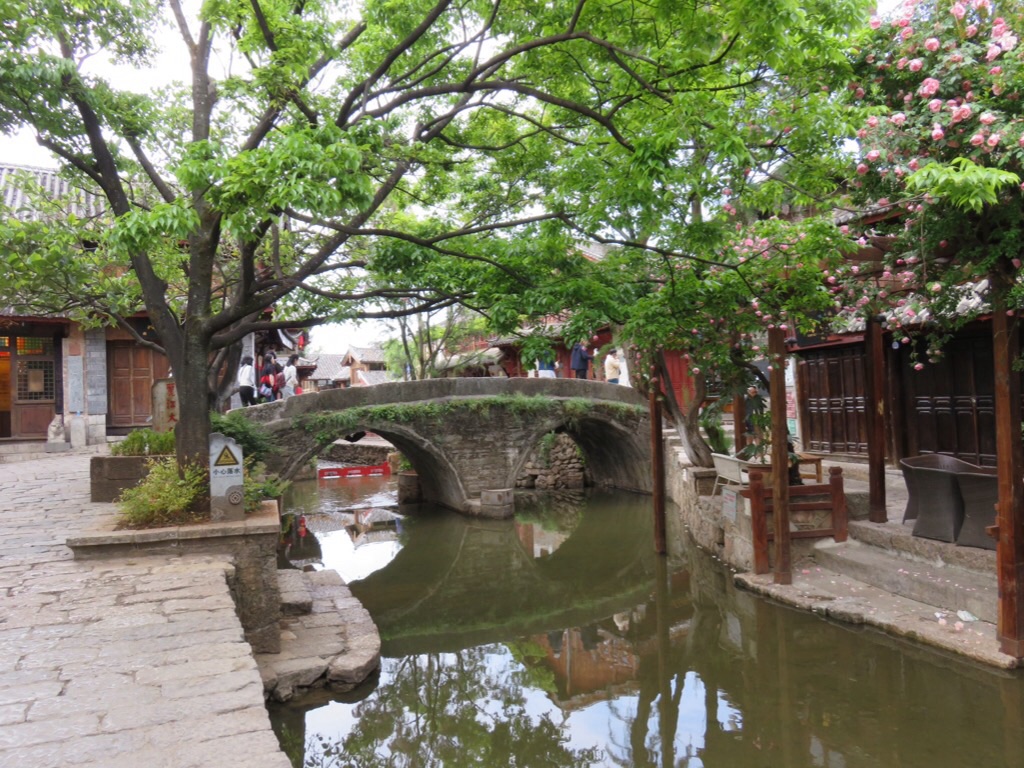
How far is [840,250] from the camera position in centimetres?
666

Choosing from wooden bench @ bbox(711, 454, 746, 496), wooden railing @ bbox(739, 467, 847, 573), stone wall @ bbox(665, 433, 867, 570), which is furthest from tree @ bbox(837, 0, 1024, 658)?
wooden bench @ bbox(711, 454, 746, 496)

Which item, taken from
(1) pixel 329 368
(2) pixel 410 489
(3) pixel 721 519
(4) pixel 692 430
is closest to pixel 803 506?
(3) pixel 721 519

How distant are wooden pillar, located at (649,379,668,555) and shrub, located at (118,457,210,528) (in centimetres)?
567

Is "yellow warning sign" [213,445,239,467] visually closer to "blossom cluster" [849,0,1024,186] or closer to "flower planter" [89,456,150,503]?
"flower planter" [89,456,150,503]

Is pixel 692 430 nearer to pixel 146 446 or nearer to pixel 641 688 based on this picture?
pixel 641 688

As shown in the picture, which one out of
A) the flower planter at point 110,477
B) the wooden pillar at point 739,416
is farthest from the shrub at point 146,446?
the wooden pillar at point 739,416

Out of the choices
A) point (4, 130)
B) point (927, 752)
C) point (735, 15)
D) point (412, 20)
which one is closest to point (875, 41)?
point (735, 15)

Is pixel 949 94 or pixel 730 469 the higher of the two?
pixel 949 94

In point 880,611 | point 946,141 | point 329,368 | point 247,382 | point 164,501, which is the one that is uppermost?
point 329,368

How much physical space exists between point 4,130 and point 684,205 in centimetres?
539

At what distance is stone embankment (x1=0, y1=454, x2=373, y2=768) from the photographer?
275cm

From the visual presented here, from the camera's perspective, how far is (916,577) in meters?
6.64

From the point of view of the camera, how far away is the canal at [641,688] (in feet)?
17.0

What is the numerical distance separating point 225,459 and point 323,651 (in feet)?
5.75
